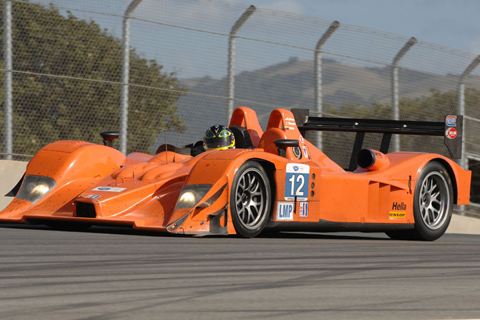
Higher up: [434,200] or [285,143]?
[285,143]

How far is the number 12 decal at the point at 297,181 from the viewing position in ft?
28.1

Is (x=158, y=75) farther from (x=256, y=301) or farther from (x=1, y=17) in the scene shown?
(x=256, y=301)

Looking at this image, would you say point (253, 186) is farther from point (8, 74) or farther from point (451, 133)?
point (8, 74)

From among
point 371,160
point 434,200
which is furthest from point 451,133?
point 371,160

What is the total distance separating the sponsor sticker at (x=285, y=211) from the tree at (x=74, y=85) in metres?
4.32

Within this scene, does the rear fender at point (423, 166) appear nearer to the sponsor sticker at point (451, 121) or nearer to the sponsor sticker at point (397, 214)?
the sponsor sticker at point (397, 214)

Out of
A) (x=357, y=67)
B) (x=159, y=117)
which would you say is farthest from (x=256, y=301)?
(x=357, y=67)

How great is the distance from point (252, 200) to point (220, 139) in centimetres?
108

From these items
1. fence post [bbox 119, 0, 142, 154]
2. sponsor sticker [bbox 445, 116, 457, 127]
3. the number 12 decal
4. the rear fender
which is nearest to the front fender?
the number 12 decal

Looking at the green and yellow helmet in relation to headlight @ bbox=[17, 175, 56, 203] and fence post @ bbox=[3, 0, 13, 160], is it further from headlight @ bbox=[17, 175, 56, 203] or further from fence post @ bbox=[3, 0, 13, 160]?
fence post @ bbox=[3, 0, 13, 160]

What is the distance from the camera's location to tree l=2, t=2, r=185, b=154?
1152 centimetres

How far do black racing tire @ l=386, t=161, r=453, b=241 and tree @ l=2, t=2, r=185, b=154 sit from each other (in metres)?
4.15

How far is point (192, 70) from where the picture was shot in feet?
42.4

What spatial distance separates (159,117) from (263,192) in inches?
184
